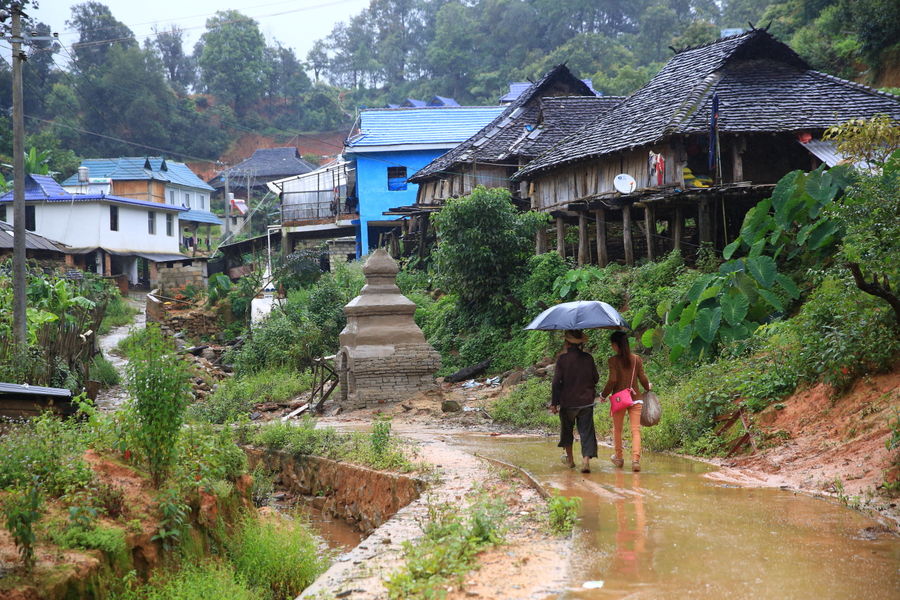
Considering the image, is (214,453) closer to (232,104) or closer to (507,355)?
(507,355)

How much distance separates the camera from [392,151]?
39.9 meters

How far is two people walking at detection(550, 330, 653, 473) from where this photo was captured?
1014 centimetres

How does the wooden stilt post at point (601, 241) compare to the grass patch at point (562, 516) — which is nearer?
the grass patch at point (562, 516)

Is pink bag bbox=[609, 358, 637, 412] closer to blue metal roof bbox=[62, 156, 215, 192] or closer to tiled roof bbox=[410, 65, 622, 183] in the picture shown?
tiled roof bbox=[410, 65, 622, 183]

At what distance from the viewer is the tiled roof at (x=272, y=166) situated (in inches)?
2473

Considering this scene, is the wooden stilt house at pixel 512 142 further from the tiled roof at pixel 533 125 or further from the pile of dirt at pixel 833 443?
the pile of dirt at pixel 833 443

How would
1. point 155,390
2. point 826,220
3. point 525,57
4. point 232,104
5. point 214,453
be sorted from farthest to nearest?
1. point 232,104
2. point 525,57
3. point 826,220
4. point 214,453
5. point 155,390

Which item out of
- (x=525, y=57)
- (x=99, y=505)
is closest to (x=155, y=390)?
(x=99, y=505)

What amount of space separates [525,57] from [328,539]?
55156 mm

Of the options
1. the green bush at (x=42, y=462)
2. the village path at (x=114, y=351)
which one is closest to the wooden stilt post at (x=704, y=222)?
the village path at (x=114, y=351)

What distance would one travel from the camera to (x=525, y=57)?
205 ft

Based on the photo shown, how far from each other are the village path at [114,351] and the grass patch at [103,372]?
173 mm

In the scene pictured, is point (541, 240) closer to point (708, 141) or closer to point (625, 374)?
point (708, 141)

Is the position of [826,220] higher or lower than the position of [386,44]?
lower
